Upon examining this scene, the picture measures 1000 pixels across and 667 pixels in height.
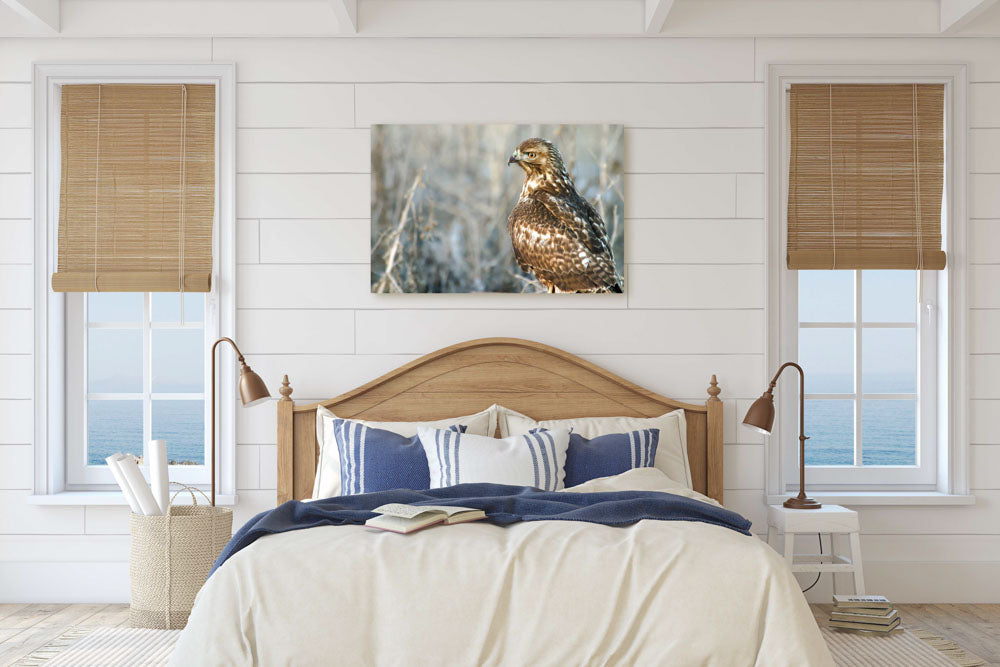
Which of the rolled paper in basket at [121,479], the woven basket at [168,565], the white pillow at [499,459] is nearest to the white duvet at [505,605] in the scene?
the white pillow at [499,459]

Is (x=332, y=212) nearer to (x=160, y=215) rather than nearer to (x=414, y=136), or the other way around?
(x=414, y=136)

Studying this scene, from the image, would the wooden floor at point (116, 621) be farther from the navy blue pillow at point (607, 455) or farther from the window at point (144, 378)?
the navy blue pillow at point (607, 455)

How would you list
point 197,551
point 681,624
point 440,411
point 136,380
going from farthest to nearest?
point 136,380
point 440,411
point 197,551
point 681,624

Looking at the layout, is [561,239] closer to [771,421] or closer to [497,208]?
[497,208]

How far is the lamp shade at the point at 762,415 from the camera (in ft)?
11.2

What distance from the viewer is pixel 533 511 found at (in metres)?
2.64

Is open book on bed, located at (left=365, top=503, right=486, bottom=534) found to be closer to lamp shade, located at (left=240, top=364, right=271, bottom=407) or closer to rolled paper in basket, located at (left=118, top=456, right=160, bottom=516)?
lamp shade, located at (left=240, top=364, right=271, bottom=407)

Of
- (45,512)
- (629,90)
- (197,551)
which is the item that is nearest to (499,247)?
(629,90)

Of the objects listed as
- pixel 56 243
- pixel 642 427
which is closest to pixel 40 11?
pixel 56 243

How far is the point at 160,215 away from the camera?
12.4 feet

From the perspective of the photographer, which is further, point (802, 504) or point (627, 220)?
point (627, 220)

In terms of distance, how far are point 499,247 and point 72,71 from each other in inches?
81.9

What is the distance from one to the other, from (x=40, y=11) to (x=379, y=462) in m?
2.43

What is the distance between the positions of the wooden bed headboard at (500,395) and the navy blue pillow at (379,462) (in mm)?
320
